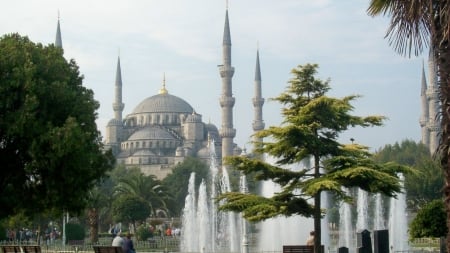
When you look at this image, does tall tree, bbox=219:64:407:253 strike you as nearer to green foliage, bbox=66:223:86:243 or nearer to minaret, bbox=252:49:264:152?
green foliage, bbox=66:223:86:243

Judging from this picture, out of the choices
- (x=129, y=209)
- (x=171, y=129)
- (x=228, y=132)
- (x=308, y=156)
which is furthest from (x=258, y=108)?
(x=308, y=156)

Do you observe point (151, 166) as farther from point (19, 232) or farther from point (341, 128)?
point (341, 128)

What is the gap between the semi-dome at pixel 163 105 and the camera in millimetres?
107688

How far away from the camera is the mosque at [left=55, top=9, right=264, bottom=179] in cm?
8438

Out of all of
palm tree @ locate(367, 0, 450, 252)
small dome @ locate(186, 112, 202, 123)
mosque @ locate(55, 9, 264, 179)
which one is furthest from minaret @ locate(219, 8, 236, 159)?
palm tree @ locate(367, 0, 450, 252)

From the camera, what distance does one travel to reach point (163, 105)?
10850 centimetres

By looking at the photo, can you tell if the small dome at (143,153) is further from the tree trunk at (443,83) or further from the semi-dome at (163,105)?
the tree trunk at (443,83)

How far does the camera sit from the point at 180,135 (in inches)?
4168

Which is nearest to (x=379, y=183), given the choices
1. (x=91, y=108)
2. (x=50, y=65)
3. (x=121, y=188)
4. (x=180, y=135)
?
(x=91, y=108)

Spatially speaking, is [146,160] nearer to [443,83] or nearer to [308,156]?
[308,156]

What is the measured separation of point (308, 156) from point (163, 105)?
92.6m

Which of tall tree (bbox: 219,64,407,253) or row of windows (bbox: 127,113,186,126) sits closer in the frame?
tall tree (bbox: 219,64,407,253)

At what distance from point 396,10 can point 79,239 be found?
2733 centimetres

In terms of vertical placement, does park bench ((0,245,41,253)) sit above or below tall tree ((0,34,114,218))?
below
